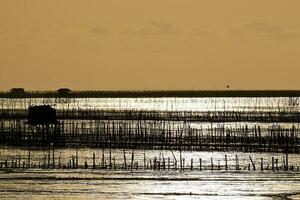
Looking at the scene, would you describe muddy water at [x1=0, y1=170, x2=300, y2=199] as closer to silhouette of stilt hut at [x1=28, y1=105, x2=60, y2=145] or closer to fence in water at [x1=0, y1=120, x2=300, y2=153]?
fence in water at [x1=0, y1=120, x2=300, y2=153]

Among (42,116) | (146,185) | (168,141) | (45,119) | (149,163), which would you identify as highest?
(42,116)

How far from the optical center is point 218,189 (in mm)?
40062

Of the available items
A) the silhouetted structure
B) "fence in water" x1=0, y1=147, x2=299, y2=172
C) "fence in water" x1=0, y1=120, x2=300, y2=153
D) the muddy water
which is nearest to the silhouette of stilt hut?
the silhouetted structure

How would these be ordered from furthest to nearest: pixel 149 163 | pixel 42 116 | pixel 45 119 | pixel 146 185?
pixel 42 116 → pixel 45 119 → pixel 149 163 → pixel 146 185

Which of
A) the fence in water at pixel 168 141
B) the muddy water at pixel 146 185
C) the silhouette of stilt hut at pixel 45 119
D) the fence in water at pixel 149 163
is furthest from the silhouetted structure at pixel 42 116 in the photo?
the muddy water at pixel 146 185

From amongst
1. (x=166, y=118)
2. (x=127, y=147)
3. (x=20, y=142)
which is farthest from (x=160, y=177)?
(x=166, y=118)

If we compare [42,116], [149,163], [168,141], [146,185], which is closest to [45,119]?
[42,116]

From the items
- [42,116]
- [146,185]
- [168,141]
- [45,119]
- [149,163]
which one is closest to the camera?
[146,185]

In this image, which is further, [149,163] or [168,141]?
[168,141]

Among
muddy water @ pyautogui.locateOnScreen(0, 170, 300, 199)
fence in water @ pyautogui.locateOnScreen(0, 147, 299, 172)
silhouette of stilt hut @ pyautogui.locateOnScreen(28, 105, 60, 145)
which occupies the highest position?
silhouette of stilt hut @ pyautogui.locateOnScreen(28, 105, 60, 145)

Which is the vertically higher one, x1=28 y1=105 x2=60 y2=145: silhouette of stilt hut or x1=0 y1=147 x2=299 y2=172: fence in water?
x1=28 y1=105 x2=60 y2=145: silhouette of stilt hut

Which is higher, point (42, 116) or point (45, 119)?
point (42, 116)

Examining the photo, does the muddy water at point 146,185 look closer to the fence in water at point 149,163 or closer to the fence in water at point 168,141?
the fence in water at point 149,163

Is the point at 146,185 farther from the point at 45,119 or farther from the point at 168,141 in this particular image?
the point at 45,119
